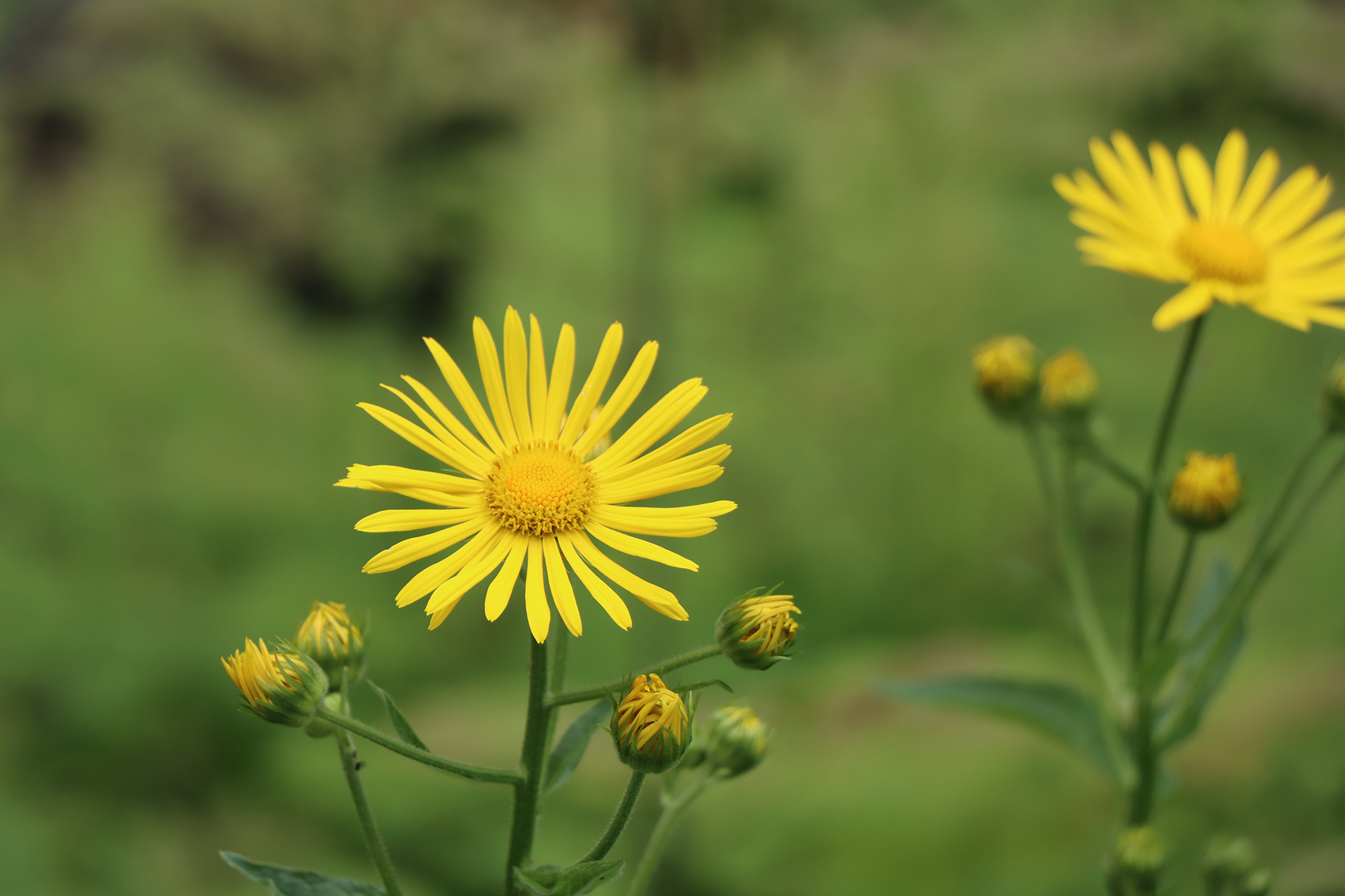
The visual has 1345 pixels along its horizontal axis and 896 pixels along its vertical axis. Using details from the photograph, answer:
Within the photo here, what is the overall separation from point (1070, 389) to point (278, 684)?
1693 millimetres

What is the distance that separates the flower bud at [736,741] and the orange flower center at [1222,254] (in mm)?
1237

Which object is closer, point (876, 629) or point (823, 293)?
point (876, 629)

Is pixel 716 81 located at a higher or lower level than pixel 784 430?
higher

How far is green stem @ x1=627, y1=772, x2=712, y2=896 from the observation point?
1367mm

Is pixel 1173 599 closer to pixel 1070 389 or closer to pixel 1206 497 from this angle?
pixel 1206 497

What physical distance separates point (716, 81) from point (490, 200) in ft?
4.86

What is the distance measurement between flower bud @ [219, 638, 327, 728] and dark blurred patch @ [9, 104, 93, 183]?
4957 mm

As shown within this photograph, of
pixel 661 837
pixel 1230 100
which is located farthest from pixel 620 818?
pixel 1230 100

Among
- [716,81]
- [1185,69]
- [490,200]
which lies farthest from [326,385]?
[1185,69]

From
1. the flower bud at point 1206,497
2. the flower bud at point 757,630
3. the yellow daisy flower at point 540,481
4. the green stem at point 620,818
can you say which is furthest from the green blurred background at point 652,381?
the green stem at point 620,818

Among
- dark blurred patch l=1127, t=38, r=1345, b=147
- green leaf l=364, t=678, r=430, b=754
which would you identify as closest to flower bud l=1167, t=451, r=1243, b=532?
green leaf l=364, t=678, r=430, b=754

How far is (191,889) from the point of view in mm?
3186

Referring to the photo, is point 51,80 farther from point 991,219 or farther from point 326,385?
point 991,219

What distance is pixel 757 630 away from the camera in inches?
50.6
